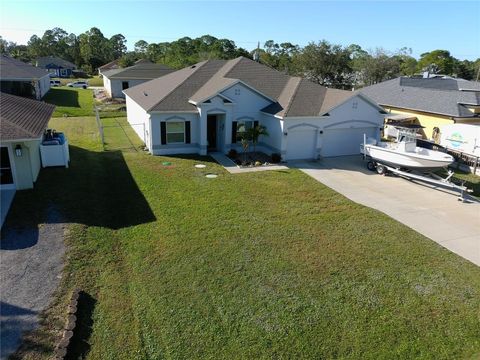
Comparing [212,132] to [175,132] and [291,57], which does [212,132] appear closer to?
[175,132]

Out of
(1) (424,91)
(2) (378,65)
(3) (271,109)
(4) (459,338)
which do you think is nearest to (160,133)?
(3) (271,109)

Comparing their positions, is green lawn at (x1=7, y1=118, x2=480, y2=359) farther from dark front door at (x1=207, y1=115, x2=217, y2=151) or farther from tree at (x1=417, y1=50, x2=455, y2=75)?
tree at (x1=417, y1=50, x2=455, y2=75)

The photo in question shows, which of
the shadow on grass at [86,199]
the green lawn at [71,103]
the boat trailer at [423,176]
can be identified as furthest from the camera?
the green lawn at [71,103]

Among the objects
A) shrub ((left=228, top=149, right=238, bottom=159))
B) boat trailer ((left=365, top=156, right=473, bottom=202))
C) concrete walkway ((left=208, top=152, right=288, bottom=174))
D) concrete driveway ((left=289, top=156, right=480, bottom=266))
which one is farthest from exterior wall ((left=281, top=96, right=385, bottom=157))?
shrub ((left=228, top=149, right=238, bottom=159))

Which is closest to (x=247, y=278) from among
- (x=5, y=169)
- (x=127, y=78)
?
(x=5, y=169)

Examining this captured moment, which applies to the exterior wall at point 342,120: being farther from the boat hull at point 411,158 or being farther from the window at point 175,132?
the window at point 175,132

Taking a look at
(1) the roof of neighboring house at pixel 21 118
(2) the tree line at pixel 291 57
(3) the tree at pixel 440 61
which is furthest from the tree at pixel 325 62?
Result: (1) the roof of neighboring house at pixel 21 118
